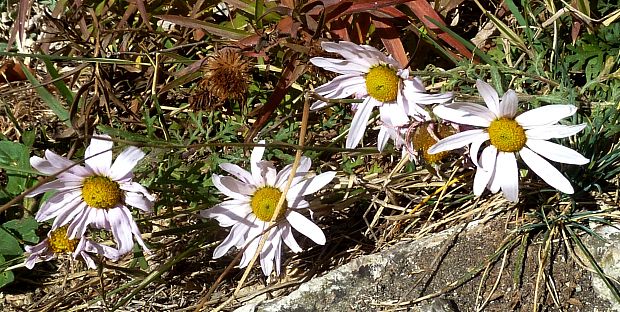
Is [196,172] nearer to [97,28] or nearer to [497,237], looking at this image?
[97,28]

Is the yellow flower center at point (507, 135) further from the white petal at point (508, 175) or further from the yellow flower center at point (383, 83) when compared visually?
the yellow flower center at point (383, 83)

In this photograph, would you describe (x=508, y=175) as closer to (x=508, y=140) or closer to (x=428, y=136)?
(x=508, y=140)

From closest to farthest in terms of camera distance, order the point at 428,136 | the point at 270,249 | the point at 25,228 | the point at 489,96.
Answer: the point at 489,96, the point at 428,136, the point at 270,249, the point at 25,228

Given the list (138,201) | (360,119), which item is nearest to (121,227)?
(138,201)

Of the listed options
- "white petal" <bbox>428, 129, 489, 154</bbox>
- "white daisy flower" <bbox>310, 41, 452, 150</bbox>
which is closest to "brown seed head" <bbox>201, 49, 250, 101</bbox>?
"white daisy flower" <bbox>310, 41, 452, 150</bbox>

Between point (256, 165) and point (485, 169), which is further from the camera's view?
point (256, 165)

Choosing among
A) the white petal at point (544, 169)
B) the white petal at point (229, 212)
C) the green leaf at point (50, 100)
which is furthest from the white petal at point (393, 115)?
the green leaf at point (50, 100)
